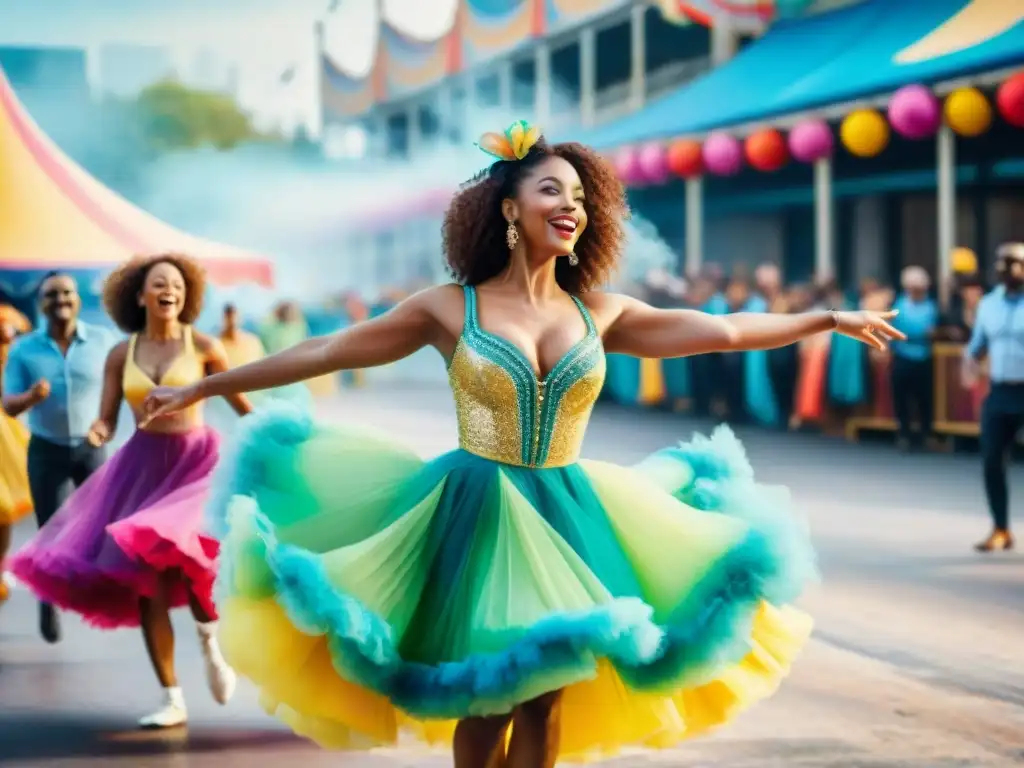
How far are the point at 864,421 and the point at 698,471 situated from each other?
1424 centimetres

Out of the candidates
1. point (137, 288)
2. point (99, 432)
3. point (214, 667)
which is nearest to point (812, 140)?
point (137, 288)

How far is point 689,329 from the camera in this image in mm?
5301

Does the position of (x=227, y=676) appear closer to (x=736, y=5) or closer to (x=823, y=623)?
(x=823, y=623)

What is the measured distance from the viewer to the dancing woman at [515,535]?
4.57 meters

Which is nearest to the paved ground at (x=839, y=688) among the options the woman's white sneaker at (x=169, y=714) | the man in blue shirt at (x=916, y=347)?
the woman's white sneaker at (x=169, y=714)

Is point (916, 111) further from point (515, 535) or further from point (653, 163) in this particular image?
point (515, 535)

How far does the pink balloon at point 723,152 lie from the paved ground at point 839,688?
38.9 ft

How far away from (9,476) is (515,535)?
5.88 metres

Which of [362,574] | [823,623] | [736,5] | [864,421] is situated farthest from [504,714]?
[736,5]

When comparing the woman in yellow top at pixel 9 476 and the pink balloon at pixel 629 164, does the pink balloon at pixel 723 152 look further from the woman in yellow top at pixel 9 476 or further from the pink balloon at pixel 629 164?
the woman in yellow top at pixel 9 476

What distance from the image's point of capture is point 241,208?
44.2m

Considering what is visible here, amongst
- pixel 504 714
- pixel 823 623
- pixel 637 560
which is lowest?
pixel 823 623

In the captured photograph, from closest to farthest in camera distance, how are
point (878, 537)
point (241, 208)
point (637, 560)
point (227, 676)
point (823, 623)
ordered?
point (637, 560) < point (227, 676) < point (823, 623) < point (878, 537) < point (241, 208)

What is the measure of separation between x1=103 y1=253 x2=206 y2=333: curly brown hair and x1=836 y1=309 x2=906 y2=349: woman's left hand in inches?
130
